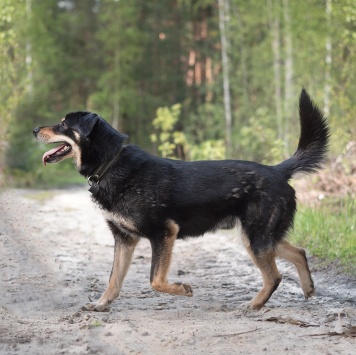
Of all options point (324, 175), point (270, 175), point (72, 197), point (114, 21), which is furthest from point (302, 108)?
point (114, 21)

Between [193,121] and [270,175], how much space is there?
24.6 metres

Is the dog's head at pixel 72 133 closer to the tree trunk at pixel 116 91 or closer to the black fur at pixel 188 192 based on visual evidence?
the black fur at pixel 188 192

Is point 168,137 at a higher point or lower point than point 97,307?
higher

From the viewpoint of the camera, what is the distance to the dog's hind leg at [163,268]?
517cm

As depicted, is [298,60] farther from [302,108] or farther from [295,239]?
[302,108]

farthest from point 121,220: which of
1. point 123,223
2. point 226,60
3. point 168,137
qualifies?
point 226,60

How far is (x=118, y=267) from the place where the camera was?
5465 mm

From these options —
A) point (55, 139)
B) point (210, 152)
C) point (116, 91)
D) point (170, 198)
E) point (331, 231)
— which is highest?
point (55, 139)

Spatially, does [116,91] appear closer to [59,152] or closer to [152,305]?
[59,152]

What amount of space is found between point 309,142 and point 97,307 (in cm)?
244

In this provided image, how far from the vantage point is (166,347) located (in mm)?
3912

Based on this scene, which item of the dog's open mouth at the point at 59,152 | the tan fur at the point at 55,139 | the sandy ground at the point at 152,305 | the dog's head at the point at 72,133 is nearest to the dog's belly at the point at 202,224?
the sandy ground at the point at 152,305

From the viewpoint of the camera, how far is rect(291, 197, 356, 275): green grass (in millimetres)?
6826

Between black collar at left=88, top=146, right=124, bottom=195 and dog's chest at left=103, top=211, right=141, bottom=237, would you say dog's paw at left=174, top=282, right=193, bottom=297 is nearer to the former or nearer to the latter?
dog's chest at left=103, top=211, right=141, bottom=237
